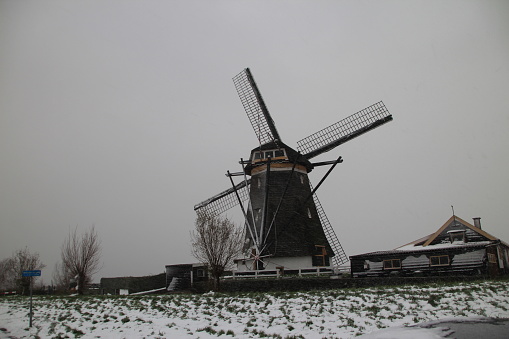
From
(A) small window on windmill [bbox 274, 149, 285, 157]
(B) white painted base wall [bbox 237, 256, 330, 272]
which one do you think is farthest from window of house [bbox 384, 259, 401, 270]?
(A) small window on windmill [bbox 274, 149, 285, 157]

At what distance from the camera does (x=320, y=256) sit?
23.4m

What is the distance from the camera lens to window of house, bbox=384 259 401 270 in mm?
21328

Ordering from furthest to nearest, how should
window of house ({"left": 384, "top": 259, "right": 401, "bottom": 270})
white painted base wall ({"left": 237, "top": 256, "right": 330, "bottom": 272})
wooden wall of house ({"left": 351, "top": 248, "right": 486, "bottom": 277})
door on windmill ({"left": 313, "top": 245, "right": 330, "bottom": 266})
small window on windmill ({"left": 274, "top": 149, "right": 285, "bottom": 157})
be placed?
small window on windmill ({"left": 274, "top": 149, "right": 285, "bottom": 157}), door on windmill ({"left": 313, "top": 245, "right": 330, "bottom": 266}), white painted base wall ({"left": 237, "top": 256, "right": 330, "bottom": 272}), window of house ({"left": 384, "top": 259, "right": 401, "bottom": 270}), wooden wall of house ({"left": 351, "top": 248, "right": 486, "bottom": 277})

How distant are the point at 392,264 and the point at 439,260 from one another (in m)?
2.32

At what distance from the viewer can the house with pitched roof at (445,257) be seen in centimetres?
1958

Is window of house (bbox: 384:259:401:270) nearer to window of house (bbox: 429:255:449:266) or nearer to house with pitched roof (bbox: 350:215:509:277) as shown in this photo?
house with pitched roof (bbox: 350:215:509:277)

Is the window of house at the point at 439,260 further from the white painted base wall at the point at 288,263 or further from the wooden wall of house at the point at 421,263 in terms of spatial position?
the white painted base wall at the point at 288,263

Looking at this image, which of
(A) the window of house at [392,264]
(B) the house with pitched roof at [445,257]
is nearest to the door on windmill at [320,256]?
(B) the house with pitched roof at [445,257]

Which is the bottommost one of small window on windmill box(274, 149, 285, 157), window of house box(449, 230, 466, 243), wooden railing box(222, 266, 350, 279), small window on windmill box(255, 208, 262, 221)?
wooden railing box(222, 266, 350, 279)

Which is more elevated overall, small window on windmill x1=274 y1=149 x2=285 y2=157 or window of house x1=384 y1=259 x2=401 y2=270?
small window on windmill x1=274 y1=149 x2=285 y2=157

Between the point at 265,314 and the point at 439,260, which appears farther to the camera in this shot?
the point at 439,260

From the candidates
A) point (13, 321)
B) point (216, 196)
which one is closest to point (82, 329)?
point (13, 321)

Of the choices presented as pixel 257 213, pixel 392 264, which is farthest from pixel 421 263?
pixel 257 213

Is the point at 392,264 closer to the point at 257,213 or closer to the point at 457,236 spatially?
the point at 457,236
